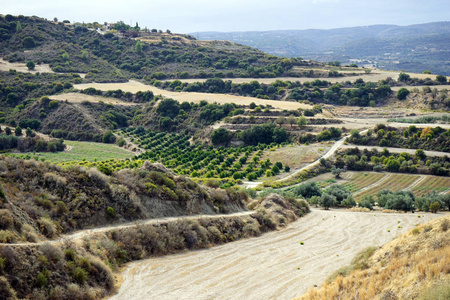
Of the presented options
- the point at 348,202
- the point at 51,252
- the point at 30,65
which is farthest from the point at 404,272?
the point at 30,65

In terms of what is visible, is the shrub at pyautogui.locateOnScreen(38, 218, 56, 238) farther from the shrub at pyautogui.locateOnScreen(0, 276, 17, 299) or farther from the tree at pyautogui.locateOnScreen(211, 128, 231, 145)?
the tree at pyautogui.locateOnScreen(211, 128, 231, 145)

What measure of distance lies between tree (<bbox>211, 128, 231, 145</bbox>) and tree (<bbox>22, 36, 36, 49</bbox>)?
77.8 metres

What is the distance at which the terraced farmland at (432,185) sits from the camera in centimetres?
5497

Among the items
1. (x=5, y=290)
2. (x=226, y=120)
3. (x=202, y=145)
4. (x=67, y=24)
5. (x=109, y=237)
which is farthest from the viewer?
(x=67, y=24)

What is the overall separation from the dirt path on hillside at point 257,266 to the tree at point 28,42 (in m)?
122

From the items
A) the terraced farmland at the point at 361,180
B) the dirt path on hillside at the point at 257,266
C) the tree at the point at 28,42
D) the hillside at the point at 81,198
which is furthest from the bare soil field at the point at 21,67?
the dirt path on hillside at the point at 257,266

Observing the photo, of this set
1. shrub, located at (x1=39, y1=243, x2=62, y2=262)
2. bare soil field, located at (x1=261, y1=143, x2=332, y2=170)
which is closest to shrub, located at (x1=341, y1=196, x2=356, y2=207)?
bare soil field, located at (x1=261, y1=143, x2=332, y2=170)

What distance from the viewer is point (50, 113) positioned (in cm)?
9475

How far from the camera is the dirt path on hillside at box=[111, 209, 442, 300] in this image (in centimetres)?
1959

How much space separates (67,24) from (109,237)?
161793 millimetres

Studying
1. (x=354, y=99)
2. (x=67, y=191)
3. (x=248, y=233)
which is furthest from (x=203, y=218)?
(x=354, y=99)

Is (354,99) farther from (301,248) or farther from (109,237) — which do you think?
(109,237)

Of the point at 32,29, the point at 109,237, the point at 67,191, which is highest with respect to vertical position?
the point at 32,29

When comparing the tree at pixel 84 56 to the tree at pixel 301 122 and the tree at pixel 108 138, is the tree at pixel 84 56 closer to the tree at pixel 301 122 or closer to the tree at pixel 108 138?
the tree at pixel 108 138
